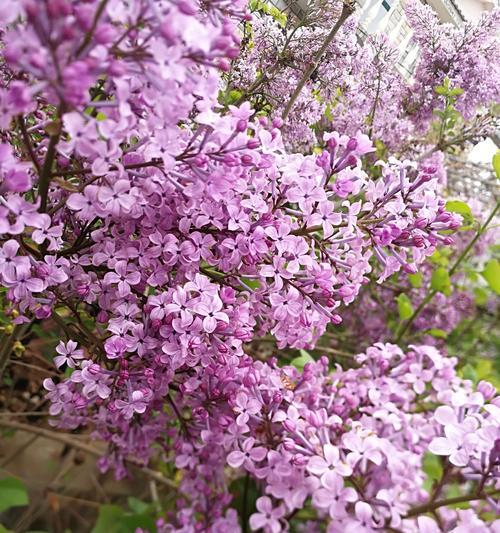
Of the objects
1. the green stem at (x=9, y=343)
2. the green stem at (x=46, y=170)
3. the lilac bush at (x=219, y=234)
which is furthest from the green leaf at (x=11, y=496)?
the green stem at (x=46, y=170)

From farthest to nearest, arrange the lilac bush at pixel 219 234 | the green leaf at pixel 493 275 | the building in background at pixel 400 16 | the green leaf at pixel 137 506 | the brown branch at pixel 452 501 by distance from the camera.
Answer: the green leaf at pixel 137 506, the green leaf at pixel 493 275, the building in background at pixel 400 16, the brown branch at pixel 452 501, the lilac bush at pixel 219 234

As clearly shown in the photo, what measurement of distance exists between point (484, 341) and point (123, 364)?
1.32m

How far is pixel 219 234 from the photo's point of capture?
0.46 m

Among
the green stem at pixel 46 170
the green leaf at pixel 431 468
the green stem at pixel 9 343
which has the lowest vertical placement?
the green leaf at pixel 431 468

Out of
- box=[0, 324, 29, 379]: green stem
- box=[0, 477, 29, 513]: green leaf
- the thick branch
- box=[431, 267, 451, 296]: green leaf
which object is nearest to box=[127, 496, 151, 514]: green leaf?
box=[0, 477, 29, 513]: green leaf

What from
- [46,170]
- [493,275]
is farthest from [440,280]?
[46,170]

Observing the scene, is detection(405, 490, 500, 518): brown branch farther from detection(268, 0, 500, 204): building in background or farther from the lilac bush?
detection(268, 0, 500, 204): building in background

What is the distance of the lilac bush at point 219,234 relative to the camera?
31 cm

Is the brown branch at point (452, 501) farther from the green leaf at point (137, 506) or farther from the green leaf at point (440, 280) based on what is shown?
the green leaf at point (137, 506)

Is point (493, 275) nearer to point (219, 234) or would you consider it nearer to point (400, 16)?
point (400, 16)

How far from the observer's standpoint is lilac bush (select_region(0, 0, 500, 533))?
0.31 m

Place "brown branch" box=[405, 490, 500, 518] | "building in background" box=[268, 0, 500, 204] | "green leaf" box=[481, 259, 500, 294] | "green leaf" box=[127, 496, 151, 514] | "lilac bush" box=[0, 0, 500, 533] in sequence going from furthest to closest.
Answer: "green leaf" box=[127, 496, 151, 514] → "green leaf" box=[481, 259, 500, 294] → "building in background" box=[268, 0, 500, 204] → "brown branch" box=[405, 490, 500, 518] → "lilac bush" box=[0, 0, 500, 533]

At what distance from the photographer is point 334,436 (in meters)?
0.62

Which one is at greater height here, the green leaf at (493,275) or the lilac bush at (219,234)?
the green leaf at (493,275)
